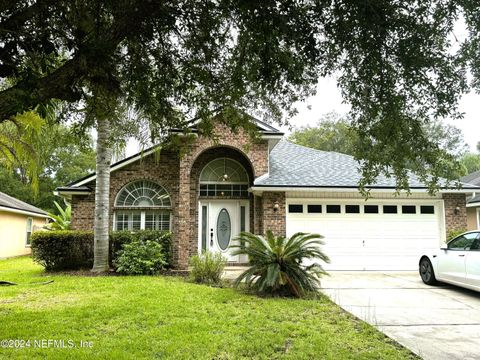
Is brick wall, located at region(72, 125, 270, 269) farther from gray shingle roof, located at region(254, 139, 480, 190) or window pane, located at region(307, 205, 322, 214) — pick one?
window pane, located at region(307, 205, 322, 214)

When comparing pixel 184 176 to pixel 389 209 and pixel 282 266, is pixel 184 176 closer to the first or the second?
pixel 282 266

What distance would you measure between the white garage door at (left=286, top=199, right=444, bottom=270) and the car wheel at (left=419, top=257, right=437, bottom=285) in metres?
2.35

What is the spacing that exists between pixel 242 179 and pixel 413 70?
1041 centimetres

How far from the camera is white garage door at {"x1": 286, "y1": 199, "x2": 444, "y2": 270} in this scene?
40.8 feet

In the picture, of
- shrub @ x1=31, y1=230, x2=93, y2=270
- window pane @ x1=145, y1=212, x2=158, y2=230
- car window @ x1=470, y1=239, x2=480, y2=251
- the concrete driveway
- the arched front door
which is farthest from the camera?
the arched front door

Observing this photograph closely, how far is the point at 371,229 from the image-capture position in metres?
12.6

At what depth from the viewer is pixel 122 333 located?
5266 mm

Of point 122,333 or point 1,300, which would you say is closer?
point 122,333

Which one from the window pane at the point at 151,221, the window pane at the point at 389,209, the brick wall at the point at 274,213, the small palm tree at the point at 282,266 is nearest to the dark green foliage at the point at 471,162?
the window pane at the point at 389,209

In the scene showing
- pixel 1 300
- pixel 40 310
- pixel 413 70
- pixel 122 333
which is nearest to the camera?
pixel 413 70

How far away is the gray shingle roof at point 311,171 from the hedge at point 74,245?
12.5 ft

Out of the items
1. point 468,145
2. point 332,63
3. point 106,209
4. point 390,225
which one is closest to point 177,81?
point 332,63

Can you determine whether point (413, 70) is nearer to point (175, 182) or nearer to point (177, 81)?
point (177, 81)

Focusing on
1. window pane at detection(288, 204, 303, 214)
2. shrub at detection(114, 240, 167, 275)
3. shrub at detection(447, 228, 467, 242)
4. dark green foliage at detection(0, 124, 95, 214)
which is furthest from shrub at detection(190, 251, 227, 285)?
dark green foliage at detection(0, 124, 95, 214)
